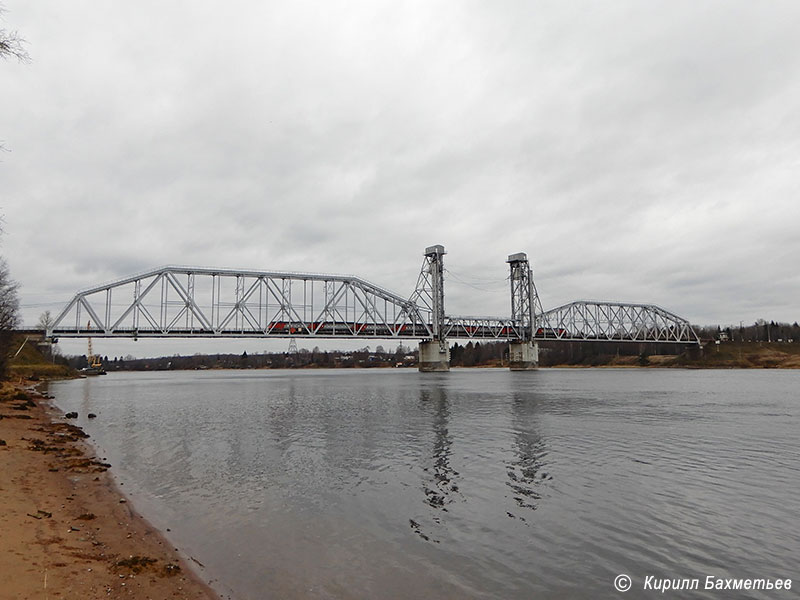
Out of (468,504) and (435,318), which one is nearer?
(468,504)

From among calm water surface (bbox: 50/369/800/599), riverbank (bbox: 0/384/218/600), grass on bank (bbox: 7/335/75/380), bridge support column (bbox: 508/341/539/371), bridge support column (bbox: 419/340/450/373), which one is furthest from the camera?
bridge support column (bbox: 508/341/539/371)

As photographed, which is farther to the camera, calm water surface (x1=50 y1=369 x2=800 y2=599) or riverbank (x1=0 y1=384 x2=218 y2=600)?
calm water surface (x1=50 y1=369 x2=800 y2=599)

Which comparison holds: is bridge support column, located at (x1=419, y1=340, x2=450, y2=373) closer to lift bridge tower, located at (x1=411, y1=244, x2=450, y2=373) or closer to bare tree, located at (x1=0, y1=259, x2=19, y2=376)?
lift bridge tower, located at (x1=411, y1=244, x2=450, y2=373)

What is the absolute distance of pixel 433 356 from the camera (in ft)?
487

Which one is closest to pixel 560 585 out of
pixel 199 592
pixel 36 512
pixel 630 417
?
pixel 199 592

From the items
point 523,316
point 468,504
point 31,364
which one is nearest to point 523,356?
point 523,316

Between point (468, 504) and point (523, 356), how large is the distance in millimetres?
156184

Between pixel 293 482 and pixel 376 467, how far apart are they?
3689 mm

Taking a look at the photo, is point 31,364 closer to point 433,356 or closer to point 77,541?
point 433,356

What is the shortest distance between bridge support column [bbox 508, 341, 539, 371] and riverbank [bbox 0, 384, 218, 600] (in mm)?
155862

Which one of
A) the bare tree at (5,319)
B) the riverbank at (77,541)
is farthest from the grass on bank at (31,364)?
the riverbank at (77,541)

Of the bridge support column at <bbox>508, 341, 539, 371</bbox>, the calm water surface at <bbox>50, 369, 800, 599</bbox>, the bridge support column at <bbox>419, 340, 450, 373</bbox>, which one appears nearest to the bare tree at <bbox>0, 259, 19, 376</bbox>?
the calm water surface at <bbox>50, 369, 800, 599</bbox>

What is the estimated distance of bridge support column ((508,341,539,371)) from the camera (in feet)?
542

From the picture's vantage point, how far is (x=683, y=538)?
11977 mm
